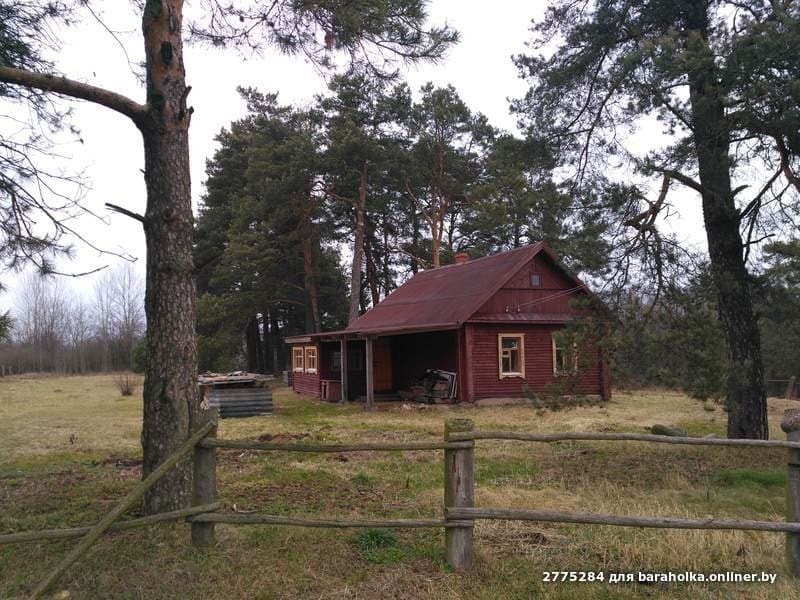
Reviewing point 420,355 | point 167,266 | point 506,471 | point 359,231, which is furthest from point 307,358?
point 167,266

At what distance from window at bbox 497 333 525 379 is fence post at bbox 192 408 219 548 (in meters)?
15.5

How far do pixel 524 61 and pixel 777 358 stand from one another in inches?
907

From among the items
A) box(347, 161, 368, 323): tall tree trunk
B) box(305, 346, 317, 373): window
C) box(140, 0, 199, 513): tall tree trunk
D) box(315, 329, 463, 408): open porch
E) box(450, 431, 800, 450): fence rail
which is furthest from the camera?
box(347, 161, 368, 323): tall tree trunk

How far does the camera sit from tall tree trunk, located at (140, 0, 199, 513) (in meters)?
5.34

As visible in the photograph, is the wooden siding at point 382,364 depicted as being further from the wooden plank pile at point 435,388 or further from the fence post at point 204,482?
the fence post at point 204,482

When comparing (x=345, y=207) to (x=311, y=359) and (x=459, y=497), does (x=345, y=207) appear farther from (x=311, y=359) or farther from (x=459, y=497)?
(x=459, y=497)

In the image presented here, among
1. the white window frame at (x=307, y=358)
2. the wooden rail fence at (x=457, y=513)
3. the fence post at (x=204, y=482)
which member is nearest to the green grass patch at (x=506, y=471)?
the wooden rail fence at (x=457, y=513)

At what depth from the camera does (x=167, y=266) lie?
542 cm

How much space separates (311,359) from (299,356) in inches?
94.6

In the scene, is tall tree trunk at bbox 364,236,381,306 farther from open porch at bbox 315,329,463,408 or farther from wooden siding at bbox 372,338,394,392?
wooden siding at bbox 372,338,394,392

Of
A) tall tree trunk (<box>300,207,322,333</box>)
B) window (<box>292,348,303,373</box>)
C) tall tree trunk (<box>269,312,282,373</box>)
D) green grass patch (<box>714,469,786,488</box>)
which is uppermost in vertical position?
tall tree trunk (<box>300,207,322,333</box>)

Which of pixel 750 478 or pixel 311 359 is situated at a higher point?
pixel 311 359

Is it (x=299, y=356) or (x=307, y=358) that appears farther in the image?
(x=299, y=356)

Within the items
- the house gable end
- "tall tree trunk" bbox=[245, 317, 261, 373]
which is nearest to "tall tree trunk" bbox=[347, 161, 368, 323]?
the house gable end
